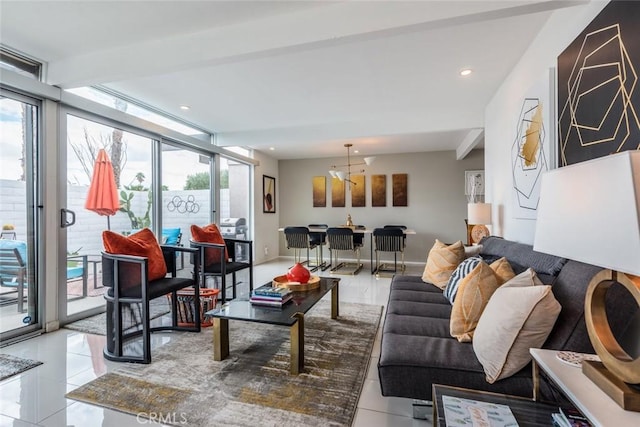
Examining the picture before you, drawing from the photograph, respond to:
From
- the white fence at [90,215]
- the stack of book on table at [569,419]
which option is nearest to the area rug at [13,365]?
the white fence at [90,215]

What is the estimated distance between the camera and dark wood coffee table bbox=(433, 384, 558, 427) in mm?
1042

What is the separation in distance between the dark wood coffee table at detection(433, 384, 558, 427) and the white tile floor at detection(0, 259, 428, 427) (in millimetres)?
555

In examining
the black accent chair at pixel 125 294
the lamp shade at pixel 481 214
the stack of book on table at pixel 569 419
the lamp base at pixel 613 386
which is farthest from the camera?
the lamp shade at pixel 481 214

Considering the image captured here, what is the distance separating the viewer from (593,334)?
985mm

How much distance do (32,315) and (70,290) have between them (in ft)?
1.32

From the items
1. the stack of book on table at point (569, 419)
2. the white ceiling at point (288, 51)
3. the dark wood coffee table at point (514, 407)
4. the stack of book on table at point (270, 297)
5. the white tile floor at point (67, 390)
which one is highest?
the white ceiling at point (288, 51)

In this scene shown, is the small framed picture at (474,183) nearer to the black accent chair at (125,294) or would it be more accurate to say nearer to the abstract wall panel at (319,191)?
the abstract wall panel at (319,191)

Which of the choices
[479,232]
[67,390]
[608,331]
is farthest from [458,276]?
[67,390]

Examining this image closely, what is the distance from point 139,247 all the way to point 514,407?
2676 millimetres

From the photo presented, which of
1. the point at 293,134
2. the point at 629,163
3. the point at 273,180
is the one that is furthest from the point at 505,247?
the point at 273,180

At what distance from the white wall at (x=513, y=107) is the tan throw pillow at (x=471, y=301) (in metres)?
1.17

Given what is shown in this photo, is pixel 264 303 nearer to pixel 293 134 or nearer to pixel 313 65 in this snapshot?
pixel 313 65

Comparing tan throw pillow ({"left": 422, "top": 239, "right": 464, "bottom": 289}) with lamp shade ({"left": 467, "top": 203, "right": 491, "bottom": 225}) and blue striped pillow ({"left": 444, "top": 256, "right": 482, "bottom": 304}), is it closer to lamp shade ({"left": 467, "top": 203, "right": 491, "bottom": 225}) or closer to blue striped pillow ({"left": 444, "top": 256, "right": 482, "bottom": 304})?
blue striped pillow ({"left": 444, "top": 256, "right": 482, "bottom": 304})

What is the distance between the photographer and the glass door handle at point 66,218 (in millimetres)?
2893
